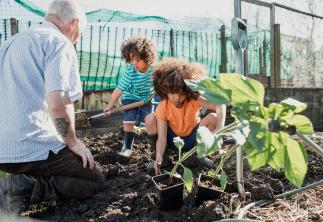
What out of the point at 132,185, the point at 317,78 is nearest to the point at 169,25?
the point at 317,78

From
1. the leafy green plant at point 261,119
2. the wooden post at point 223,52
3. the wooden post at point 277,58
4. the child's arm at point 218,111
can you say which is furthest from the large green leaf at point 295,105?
the wooden post at point 277,58

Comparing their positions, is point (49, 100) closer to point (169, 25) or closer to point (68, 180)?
point (68, 180)

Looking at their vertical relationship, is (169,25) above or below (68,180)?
above

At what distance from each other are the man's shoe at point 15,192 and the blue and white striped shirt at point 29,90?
0.52 ft

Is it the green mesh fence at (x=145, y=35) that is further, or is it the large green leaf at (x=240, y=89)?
the green mesh fence at (x=145, y=35)

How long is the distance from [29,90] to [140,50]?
6.44ft

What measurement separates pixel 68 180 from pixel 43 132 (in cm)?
35

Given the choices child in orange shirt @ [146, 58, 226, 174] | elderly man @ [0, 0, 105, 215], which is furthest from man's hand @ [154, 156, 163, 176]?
elderly man @ [0, 0, 105, 215]

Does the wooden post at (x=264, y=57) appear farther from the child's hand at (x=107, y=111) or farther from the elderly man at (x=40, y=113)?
the elderly man at (x=40, y=113)

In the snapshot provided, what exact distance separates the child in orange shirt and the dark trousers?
46 cm

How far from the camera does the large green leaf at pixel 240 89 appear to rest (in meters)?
0.98

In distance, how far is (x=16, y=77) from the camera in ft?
8.10

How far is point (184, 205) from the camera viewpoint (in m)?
2.24

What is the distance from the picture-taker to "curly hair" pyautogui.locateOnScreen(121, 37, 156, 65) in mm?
4301
